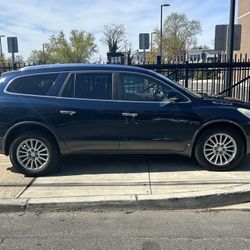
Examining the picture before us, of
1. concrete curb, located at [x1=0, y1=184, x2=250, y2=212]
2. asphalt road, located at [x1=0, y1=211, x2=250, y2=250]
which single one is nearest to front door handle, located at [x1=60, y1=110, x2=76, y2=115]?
concrete curb, located at [x1=0, y1=184, x2=250, y2=212]

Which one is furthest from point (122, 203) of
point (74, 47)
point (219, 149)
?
point (74, 47)

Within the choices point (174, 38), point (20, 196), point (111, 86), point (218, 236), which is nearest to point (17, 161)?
point (20, 196)

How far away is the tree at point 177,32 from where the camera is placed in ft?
185

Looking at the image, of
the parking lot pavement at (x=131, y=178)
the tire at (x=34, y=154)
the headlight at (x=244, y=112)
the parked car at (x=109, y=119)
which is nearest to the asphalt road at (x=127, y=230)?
the parking lot pavement at (x=131, y=178)

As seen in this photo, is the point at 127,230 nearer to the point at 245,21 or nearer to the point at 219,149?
the point at 219,149

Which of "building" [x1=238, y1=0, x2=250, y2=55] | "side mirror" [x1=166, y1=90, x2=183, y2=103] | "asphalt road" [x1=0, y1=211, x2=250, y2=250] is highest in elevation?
"building" [x1=238, y1=0, x2=250, y2=55]

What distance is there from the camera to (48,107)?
5.60 meters

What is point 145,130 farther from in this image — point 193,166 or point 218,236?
point 218,236

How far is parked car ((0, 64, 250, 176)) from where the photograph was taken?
5.62 m

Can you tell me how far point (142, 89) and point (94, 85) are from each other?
76cm

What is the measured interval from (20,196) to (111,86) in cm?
216

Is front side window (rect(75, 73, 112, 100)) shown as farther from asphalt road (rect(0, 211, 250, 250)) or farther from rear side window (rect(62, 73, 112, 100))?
asphalt road (rect(0, 211, 250, 250))

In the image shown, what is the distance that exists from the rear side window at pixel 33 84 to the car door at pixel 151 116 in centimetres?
112

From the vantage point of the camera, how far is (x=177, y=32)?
197 feet
